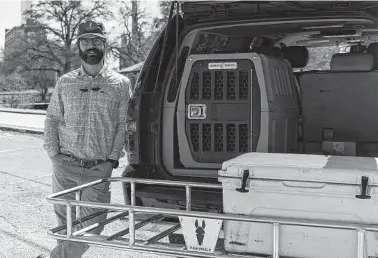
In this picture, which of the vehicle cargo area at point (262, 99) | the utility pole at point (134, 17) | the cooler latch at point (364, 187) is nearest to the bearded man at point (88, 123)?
the vehicle cargo area at point (262, 99)

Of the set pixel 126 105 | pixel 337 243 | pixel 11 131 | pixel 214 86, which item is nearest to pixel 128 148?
pixel 126 105

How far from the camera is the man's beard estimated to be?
4.33m

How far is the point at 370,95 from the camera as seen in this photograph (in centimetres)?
531

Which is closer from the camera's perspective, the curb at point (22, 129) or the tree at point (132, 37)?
the curb at point (22, 129)

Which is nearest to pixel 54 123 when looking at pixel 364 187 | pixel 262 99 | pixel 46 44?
pixel 262 99

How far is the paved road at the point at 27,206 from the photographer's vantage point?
5.53 m

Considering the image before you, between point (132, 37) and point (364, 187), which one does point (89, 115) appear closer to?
point (364, 187)

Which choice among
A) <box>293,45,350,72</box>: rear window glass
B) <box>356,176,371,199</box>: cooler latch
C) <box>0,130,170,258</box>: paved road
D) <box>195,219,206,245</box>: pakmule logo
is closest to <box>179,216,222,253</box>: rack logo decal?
<box>195,219,206,245</box>: pakmule logo

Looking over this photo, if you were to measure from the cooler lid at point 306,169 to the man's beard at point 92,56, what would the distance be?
154 cm

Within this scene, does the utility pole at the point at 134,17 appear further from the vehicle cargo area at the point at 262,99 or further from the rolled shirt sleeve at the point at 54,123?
the rolled shirt sleeve at the point at 54,123

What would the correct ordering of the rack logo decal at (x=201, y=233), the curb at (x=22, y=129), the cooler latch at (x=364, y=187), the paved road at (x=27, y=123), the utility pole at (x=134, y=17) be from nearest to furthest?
the cooler latch at (x=364, y=187) → the rack logo decal at (x=201, y=233) → the curb at (x=22, y=129) → the paved road at (x=27, y=123) → the utility pole at (x=134, y=17)

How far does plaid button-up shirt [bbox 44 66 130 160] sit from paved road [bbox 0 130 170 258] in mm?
1347

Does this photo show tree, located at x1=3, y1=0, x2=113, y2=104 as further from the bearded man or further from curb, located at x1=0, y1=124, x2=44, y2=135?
the bearded man

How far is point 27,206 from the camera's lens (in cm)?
735
